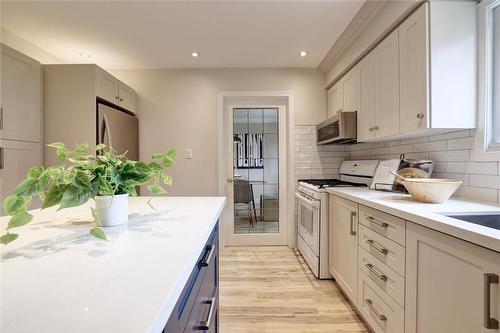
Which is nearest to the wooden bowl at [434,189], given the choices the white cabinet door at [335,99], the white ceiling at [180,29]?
the white ceiling at [180,29]

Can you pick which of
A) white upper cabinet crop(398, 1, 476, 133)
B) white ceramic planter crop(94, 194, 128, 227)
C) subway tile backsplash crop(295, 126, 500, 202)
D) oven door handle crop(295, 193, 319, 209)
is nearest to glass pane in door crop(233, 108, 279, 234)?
oven door handle crop(295, 193, 319, 209)

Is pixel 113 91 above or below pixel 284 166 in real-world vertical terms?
above

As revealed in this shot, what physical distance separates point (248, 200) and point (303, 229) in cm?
87

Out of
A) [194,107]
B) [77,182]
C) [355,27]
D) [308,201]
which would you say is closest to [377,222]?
[308,201]

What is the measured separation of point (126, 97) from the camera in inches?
115

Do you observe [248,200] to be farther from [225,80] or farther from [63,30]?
[63,30]

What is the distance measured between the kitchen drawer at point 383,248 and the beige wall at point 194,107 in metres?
1.89

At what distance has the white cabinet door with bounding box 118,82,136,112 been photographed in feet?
9.16

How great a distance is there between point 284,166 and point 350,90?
4.12 ft

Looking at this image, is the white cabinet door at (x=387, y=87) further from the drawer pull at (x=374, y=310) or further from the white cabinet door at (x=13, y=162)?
the white cabinet door at (x=13, y=162)

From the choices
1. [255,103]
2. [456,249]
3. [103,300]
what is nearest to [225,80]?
[255,103]

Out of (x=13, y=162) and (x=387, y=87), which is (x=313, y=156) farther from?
(x=13, y=162)

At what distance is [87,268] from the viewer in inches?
21.6

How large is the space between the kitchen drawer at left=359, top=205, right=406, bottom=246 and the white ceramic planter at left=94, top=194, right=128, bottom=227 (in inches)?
51.4
